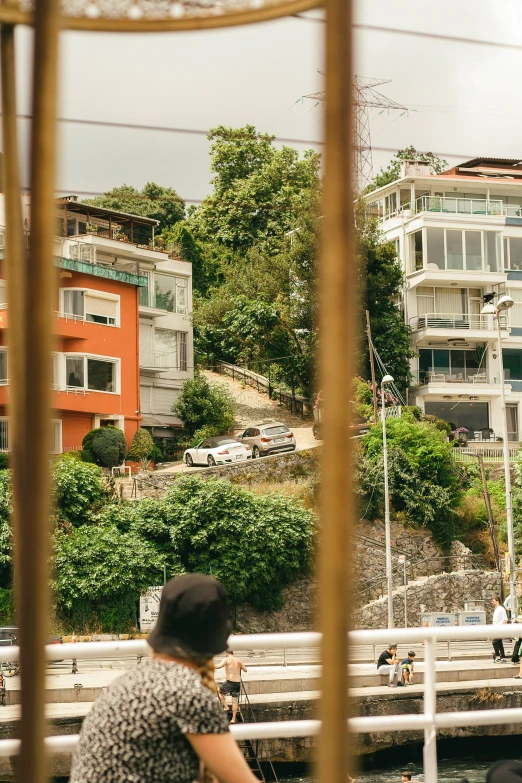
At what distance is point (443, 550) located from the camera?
3509cm

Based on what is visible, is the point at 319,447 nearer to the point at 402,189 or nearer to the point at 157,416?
the point at 157,416

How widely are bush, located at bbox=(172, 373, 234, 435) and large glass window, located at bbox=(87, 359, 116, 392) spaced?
168 inches

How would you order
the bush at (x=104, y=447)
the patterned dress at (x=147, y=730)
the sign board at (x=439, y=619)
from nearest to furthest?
the patterned dress at (x=147, y=730) < the sign board at (x=439, y=619) < the bush at (x=104, y=447)

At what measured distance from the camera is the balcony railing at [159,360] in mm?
42781

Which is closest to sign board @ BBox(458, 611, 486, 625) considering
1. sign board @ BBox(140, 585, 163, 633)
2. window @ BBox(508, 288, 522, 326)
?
sign board @ BBox(140, 585, 163, 633)

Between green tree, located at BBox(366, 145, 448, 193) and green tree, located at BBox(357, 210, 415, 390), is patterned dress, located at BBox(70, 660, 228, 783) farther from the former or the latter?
green tree, located at BBox(366, 145, 448, 193)

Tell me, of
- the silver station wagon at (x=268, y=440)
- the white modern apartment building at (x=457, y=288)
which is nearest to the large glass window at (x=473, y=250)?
the white modern apartment building at (x=457, y=288)

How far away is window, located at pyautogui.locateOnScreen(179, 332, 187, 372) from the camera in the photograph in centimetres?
4488

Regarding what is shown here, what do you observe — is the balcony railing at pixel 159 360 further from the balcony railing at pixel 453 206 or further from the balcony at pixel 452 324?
the balcony railing at pixel 453 206

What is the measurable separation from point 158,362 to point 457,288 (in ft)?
46.6

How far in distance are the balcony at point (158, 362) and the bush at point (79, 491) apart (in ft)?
36.4

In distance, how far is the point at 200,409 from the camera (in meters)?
42.2

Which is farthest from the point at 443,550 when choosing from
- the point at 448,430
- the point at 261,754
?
the point at 261,754

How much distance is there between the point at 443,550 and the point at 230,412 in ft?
36.8
